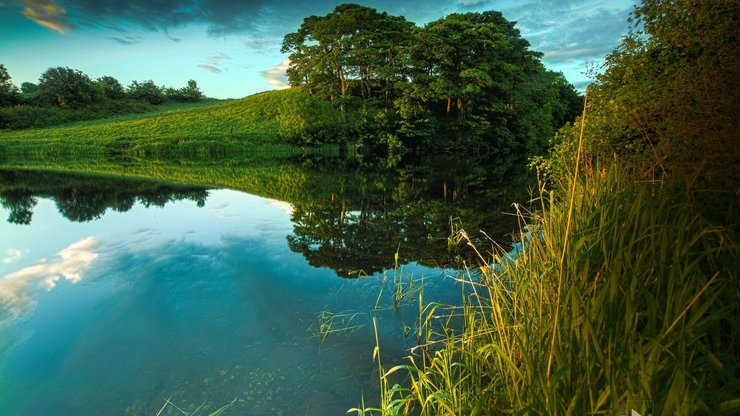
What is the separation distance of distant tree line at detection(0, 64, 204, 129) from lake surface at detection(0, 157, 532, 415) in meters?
49.0

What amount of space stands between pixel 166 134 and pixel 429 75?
1170 inches

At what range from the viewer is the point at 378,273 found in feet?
23.4

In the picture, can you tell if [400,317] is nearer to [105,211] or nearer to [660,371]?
[660,371]

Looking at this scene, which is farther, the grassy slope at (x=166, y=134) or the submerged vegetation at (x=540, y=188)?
the grassy slope at (x=166, y=134)

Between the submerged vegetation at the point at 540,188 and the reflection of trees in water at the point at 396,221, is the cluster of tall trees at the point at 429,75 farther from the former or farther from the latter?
the reflection of trees in water at the point at 396,221

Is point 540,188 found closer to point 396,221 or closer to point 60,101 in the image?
point 396,221

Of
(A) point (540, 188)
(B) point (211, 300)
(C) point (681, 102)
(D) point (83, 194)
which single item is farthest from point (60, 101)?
(C) point (681, 102)

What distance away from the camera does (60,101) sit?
55.2 meters

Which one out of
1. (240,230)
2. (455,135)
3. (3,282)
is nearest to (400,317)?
(240,230)

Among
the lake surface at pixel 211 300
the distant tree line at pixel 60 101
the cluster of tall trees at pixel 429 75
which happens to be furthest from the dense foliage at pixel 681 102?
the distant tree line at pixel 60 101

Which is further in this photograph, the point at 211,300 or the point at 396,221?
the point at 396,221

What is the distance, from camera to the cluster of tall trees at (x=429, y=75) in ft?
132

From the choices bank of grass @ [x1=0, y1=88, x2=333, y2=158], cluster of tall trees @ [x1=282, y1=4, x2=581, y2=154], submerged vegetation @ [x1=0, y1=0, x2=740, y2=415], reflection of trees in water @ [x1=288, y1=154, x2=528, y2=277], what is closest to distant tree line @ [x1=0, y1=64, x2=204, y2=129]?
bank of grass @ [x1=0, y1=88, x2=333, y2=158]

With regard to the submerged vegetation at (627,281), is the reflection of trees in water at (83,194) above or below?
below
